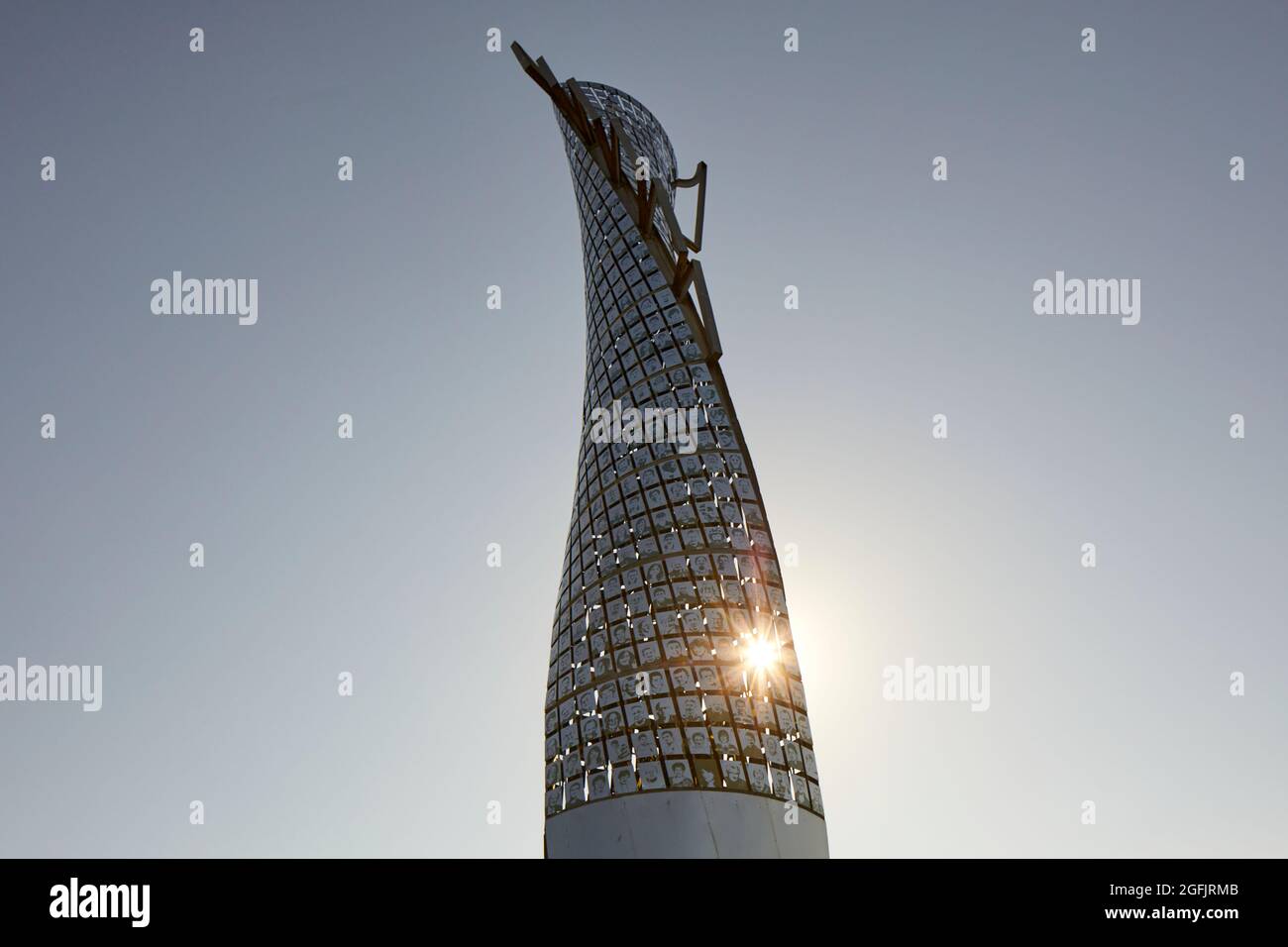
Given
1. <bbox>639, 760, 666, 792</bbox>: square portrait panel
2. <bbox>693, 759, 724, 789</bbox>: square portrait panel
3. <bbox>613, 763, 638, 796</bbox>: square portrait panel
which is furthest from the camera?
<bbox>613, 763, 638, 796</bbox>: square portrait panel

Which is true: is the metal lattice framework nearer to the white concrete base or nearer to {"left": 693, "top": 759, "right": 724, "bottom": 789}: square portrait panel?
{"left": 693, "top": 759, "right": 724, "bottom": 789}: square portrait panel

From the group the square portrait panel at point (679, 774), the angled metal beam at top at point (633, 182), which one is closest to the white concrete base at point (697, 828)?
the square portrait panel at point (679, 774)

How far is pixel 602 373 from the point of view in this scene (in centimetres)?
1419

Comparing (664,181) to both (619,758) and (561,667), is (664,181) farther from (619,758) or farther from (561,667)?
(619,758)

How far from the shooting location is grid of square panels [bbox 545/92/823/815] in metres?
10.5

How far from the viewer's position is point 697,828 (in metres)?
9.98

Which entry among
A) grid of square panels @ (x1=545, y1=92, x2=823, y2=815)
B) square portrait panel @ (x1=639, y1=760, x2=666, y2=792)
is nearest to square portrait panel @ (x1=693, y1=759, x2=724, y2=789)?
grid of square panels @ (x1=545, y1=92, x2=823, y2=815)

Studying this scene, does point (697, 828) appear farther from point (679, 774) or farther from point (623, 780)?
point (623, 780)

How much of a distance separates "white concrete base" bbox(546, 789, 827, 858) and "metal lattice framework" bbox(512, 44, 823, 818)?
12cm

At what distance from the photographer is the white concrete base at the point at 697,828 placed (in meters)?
9.94

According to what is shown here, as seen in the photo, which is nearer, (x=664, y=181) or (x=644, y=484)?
(x=644, y=484)

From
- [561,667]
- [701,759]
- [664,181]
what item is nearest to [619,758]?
[701,759]

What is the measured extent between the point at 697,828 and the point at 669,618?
2.21 metres
